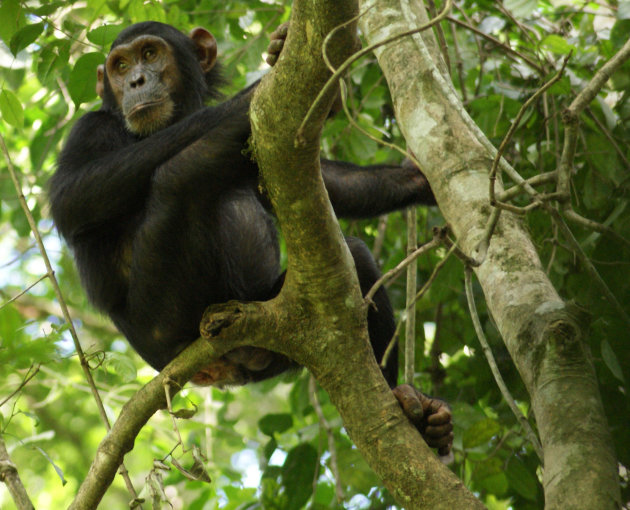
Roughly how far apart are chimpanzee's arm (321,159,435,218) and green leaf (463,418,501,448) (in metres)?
1.34

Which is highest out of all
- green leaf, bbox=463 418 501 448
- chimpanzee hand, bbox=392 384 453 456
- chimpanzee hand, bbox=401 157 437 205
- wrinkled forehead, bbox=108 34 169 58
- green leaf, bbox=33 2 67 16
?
green leaf, bbox=33 2 67 16

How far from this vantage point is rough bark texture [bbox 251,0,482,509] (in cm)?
226

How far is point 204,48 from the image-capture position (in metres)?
4.77

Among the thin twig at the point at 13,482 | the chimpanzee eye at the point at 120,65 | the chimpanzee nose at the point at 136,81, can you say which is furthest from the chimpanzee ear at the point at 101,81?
the thin twig at the point at 13,482

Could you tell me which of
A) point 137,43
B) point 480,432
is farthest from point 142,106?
point 480,432

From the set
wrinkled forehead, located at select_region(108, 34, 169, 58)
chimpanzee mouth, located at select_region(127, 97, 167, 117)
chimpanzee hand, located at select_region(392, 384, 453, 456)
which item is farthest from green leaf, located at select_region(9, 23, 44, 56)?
chimpanzee hand, located at select_region(392, 384, 453, 456)

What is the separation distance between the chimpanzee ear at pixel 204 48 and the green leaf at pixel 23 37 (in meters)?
1.40

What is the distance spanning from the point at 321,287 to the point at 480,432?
135cm

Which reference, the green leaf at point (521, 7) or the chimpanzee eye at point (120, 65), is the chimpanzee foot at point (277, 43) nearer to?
the green leaf at point (521, 7)

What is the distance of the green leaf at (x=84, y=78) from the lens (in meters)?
3.79

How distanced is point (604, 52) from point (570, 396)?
2.86 m

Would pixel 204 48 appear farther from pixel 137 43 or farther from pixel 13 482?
pixel 13 482

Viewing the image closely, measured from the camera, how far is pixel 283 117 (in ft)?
7.83

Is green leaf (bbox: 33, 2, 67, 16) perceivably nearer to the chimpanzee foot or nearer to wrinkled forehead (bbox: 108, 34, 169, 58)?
wrinkled forehead (bbox: 108, 34, 169, 58)
